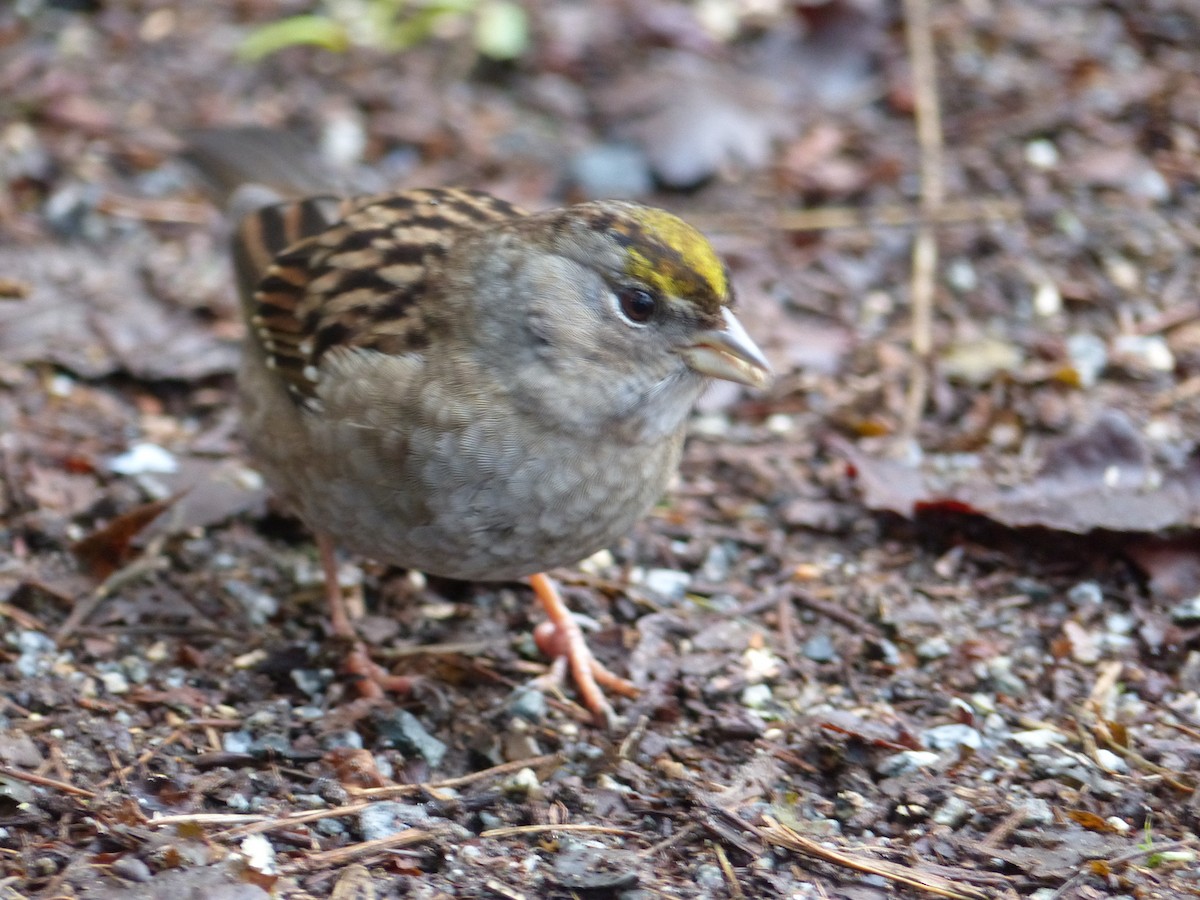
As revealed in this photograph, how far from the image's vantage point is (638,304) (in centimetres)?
328

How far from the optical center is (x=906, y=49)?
615 cm

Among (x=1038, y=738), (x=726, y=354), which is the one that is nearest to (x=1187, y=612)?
(x=1038, y=738)

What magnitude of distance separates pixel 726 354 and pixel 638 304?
22 centimetres

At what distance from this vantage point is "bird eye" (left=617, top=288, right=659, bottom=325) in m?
3.27

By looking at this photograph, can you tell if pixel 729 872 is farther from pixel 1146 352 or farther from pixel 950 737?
pixel 1146 352

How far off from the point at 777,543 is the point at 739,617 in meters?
0.36

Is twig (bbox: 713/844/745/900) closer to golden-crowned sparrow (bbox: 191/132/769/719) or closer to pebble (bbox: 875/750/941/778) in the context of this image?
pebble (bbox: 875/750/941/778)

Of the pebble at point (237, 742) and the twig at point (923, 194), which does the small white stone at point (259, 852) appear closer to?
the pebble at point (237, 742)

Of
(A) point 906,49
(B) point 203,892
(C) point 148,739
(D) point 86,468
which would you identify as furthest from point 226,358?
(A) point 906,49

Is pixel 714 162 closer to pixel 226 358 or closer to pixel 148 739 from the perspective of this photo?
pixel 226 358

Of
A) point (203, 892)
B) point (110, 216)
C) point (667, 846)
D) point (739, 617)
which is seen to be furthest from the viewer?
point (110, 216)

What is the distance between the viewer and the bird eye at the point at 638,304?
3.27 metres

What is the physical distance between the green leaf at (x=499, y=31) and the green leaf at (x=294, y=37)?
0.55m

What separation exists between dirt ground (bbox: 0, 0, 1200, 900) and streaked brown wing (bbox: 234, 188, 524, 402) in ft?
1.97
